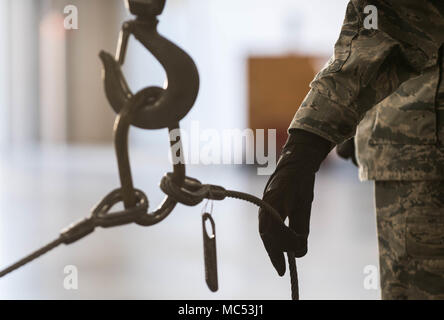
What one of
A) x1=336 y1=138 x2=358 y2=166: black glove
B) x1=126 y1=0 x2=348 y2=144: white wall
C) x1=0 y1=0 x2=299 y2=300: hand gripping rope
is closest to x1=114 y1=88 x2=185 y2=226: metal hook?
x1=0 y1=0 x2=299 y2=300: hand gripping rope

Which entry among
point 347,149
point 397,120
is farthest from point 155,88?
point 347,149

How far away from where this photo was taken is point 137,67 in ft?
46.3

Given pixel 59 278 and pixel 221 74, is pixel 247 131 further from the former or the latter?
pixel 59 278

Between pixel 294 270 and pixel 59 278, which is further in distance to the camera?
pixel 59 278

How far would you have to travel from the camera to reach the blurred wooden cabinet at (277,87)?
9.22 m

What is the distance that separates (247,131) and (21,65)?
244 inches

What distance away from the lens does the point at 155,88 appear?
667 mm

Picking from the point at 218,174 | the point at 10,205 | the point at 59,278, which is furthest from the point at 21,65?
the point at 59,278

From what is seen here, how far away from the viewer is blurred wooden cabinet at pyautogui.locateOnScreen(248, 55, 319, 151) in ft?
30.2

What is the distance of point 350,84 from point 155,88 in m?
0.36

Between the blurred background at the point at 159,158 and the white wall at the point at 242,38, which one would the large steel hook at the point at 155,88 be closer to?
the blurred background at the point at 159,158

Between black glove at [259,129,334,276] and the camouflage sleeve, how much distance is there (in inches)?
1.9

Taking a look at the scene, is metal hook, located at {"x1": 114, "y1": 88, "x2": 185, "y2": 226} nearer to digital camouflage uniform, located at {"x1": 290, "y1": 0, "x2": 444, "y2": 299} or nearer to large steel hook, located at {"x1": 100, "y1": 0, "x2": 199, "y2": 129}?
large steel hook, located at {"x1": 100, "y1": 0, "x2": 199, "y2": 129}

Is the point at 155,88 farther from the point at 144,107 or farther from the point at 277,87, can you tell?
the point at 277,87
